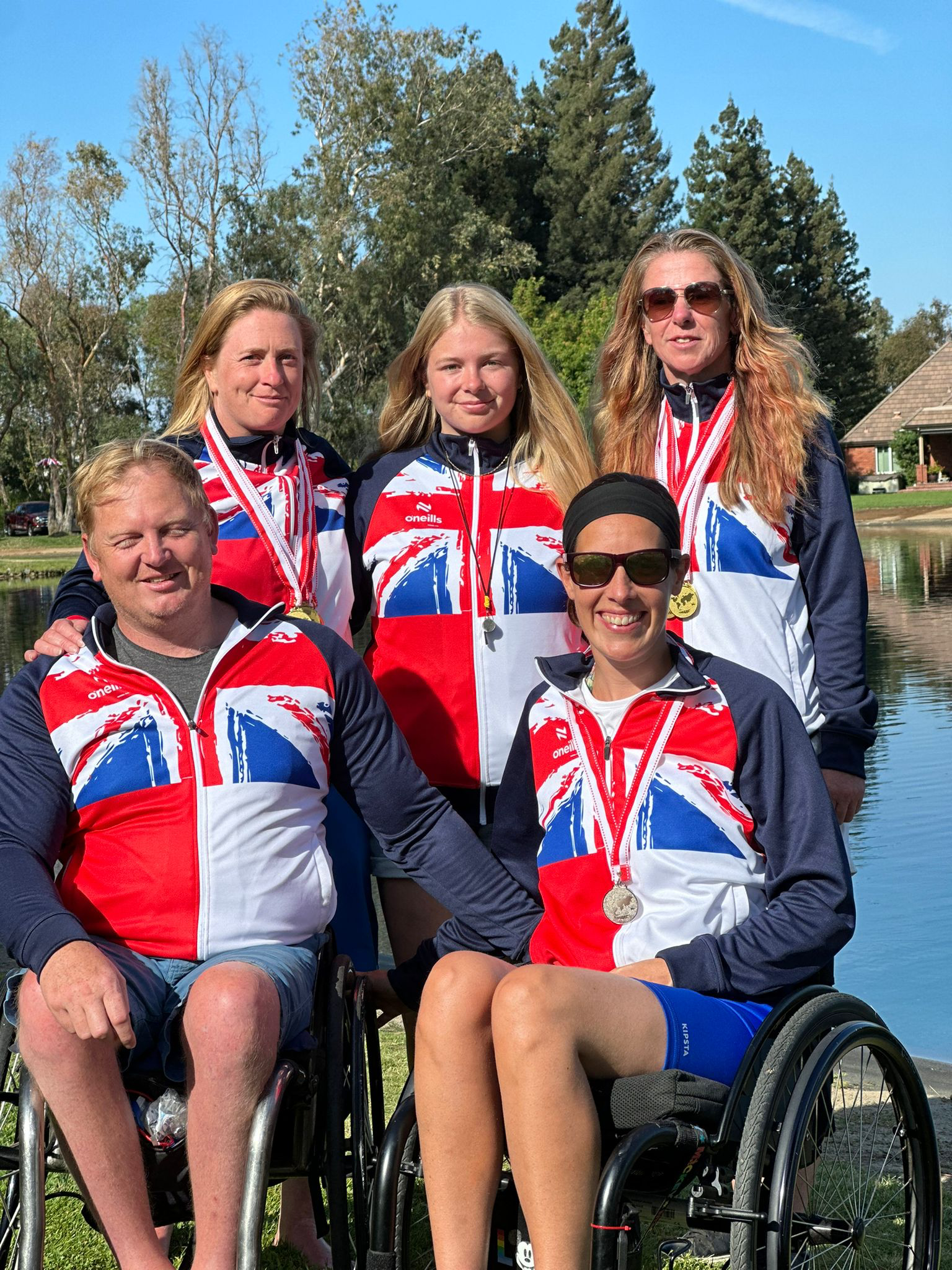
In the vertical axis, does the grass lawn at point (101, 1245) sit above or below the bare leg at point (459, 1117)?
below

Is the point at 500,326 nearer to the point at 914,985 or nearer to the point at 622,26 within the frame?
the point at 914,985

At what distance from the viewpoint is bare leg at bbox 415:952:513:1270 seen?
221cm

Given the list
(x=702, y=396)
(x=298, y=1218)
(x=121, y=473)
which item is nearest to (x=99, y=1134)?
(x=298, y=1218)

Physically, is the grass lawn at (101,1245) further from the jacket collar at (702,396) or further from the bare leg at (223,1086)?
the jacket collar at (702,396)

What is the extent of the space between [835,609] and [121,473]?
4.91 feet

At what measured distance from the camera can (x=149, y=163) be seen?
35000mm

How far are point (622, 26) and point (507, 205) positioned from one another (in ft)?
36.1

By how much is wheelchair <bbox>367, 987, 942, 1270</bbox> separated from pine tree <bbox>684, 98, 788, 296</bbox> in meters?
53.8

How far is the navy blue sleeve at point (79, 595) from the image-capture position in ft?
10.0

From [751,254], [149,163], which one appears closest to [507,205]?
[751,254]

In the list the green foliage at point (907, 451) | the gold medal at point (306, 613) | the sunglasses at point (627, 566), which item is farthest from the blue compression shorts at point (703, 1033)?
the green foliage at point (907, 451)

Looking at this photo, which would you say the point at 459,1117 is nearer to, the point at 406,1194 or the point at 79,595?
the point at 406,1194

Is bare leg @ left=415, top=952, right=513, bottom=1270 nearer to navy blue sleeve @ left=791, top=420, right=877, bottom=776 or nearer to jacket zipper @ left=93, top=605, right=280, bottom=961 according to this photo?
jacket zipper @ left=93, top=605, right=280, bottom=961

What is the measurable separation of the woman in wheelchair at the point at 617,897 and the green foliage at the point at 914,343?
255 feet
